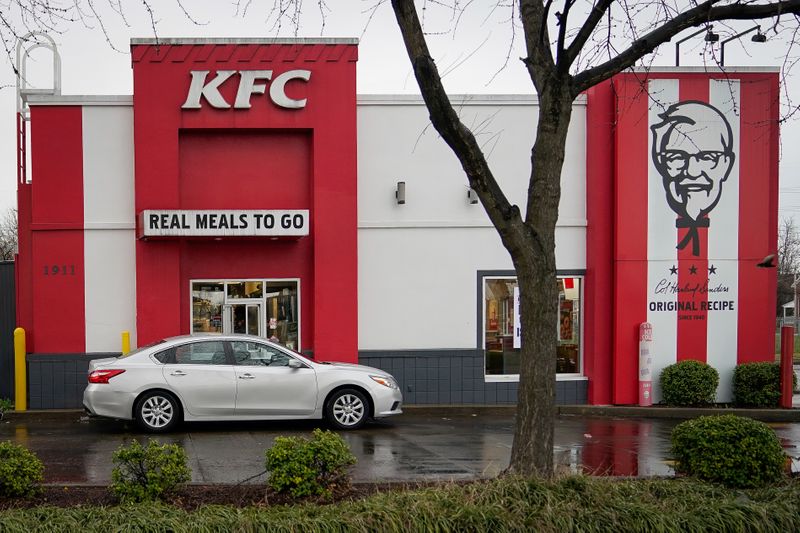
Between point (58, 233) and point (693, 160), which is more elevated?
point (693, 160)

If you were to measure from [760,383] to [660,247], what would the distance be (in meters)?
3.11

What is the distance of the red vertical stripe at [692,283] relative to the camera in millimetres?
14828

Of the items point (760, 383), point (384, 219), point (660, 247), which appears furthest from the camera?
point (384, 219)

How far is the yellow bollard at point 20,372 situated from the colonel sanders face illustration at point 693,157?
39.0ft

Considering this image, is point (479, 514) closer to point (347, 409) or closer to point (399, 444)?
point (399, 444)

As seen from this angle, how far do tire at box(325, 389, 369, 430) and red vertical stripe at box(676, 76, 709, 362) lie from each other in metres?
6.61

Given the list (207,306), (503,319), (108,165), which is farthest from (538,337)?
(108,165)

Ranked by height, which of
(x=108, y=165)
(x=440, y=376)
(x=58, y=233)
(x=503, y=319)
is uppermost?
(x=108, y=165)

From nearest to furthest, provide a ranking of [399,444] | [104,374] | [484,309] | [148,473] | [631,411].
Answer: [148,473] < [399,444] < [104,374] < [631,411] < [484,309]

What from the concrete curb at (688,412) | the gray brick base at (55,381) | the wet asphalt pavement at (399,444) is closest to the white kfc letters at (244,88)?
the gray brick base at (55,381)

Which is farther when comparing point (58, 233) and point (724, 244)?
point (724, 244)

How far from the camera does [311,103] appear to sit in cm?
1454

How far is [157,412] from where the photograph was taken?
11.4m

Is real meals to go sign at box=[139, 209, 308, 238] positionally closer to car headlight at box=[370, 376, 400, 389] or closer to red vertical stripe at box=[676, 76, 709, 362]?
car headlight at box=[370, 376, 400, 389]
